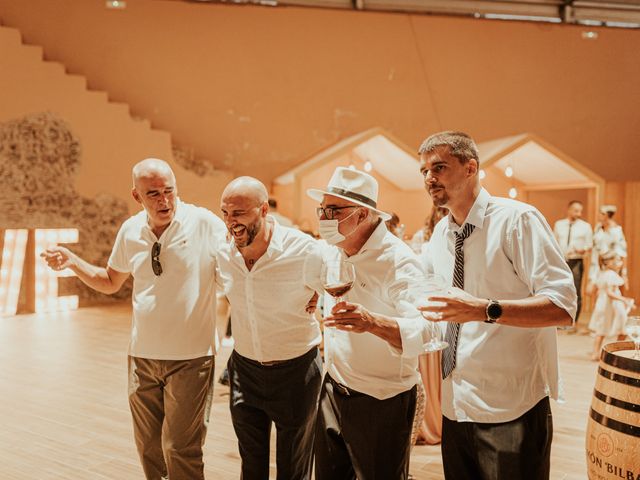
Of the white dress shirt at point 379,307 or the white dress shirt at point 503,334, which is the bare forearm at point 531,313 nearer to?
the white dress shirt at point 503,334

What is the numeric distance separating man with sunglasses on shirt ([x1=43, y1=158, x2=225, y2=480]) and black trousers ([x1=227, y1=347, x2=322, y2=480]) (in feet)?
0.91

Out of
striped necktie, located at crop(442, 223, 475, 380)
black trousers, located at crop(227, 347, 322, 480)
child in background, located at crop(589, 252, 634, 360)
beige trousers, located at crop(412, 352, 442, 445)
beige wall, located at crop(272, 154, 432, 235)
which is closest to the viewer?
striped necktie, located at crop(442, 223, 475, 380)

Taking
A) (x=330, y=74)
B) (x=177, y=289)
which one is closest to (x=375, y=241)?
(x=177, y=289)

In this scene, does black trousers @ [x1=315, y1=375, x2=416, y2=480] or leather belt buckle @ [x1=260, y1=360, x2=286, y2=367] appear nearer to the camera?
black trousers @ [x1=315, y1=375, x2=416, y2=480]

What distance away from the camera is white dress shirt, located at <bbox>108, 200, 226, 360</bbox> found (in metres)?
2.58

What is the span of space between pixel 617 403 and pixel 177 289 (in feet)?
5.94

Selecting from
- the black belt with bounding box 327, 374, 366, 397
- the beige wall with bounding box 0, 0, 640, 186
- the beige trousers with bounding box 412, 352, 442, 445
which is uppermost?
the beige wall with bounding box 0, 0, 640, 186

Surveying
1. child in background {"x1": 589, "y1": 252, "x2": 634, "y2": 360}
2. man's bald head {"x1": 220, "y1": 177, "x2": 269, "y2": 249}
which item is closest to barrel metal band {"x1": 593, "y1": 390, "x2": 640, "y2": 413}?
man's bald head {"x1": 220, "y1": 177, "x2": 269, "y2": 249}

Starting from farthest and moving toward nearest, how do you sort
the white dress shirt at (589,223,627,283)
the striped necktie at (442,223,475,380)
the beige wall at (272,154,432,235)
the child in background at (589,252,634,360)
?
the beige wall at (272,154,432,235)
the white dress shirt at (589,223,627,283)
the child in background at (589,252,634,360)
the striped necktie at (442,223,475,380)

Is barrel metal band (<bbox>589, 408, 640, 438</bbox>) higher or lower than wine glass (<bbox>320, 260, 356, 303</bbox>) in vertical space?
lower

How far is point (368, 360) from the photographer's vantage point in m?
2.00

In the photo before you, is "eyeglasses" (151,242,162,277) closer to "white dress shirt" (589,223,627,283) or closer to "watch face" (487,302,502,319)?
"watch face" (487,302,502,319)

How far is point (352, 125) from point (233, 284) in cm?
1020

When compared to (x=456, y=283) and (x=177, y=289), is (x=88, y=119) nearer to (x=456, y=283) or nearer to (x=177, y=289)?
(x=177, y=289)
